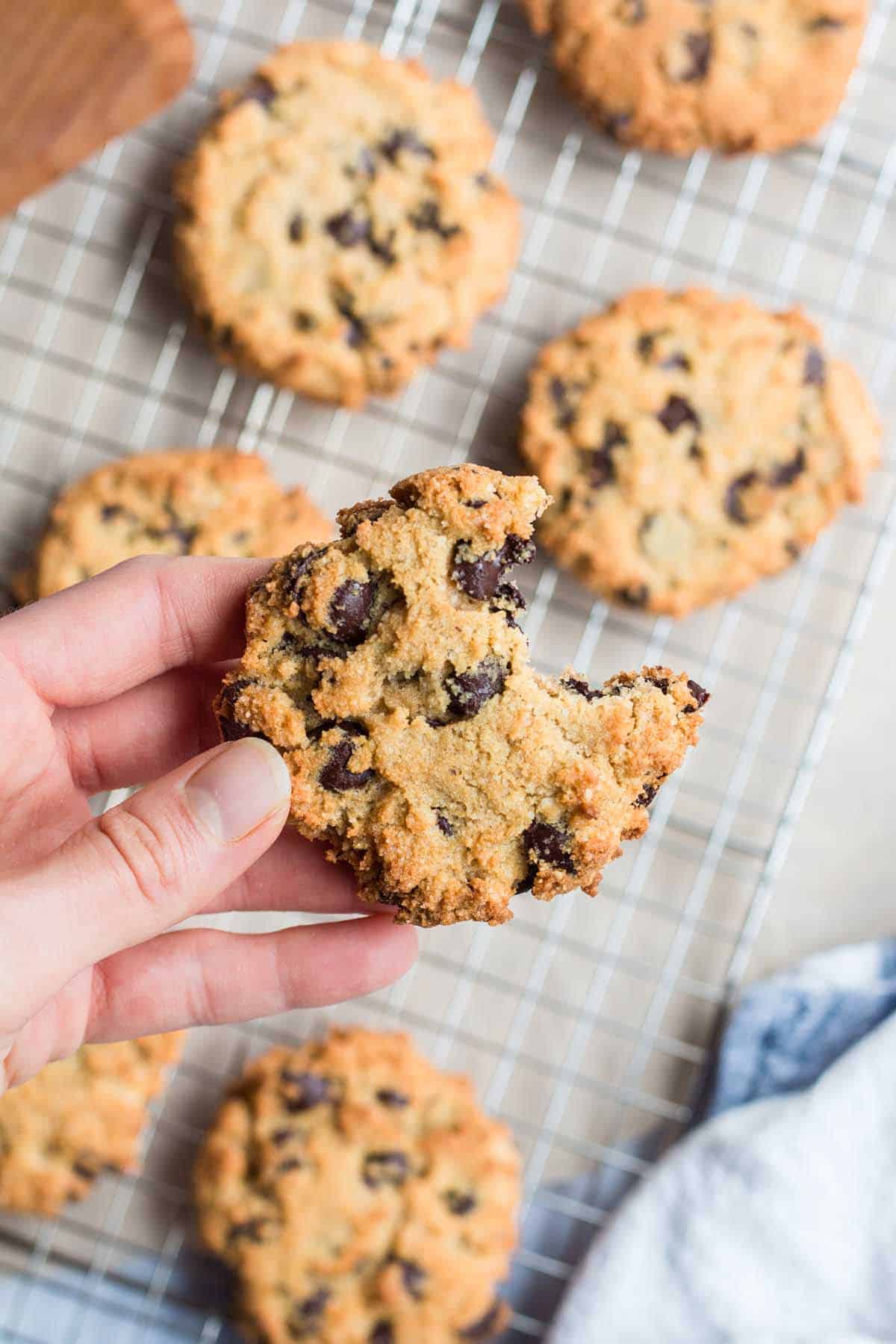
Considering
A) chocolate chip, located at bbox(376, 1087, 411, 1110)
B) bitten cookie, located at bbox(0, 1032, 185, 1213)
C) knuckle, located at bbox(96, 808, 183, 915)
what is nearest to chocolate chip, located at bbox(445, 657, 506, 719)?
knuckle, located at bbox(96, 808, 183, 915)

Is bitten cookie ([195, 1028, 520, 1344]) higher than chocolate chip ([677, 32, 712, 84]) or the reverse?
the reverse

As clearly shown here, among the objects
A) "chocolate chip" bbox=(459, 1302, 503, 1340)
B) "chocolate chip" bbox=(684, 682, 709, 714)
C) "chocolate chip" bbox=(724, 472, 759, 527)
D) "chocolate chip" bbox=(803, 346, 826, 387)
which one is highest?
"chocolate chip" bbox=(803, 346, 826, 387)

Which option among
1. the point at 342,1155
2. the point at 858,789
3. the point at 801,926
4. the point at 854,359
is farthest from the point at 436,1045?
the point at 854,359

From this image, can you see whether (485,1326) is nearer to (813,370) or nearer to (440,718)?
(440,718)

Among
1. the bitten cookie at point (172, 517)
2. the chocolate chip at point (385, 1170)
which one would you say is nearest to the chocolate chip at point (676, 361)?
the bitten cookie at point (172, 517)

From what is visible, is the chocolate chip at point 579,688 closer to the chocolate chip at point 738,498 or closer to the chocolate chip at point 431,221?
the chocolate chip at point 738,498

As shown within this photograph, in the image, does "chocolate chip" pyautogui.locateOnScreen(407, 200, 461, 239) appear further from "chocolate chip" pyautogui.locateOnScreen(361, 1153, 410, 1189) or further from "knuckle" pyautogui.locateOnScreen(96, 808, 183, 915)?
"chocolate chip" pyautogui.locateOnScreen(361, 1153, 410, 1189)

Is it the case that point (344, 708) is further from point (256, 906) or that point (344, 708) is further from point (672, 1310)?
point (672, 1310)
